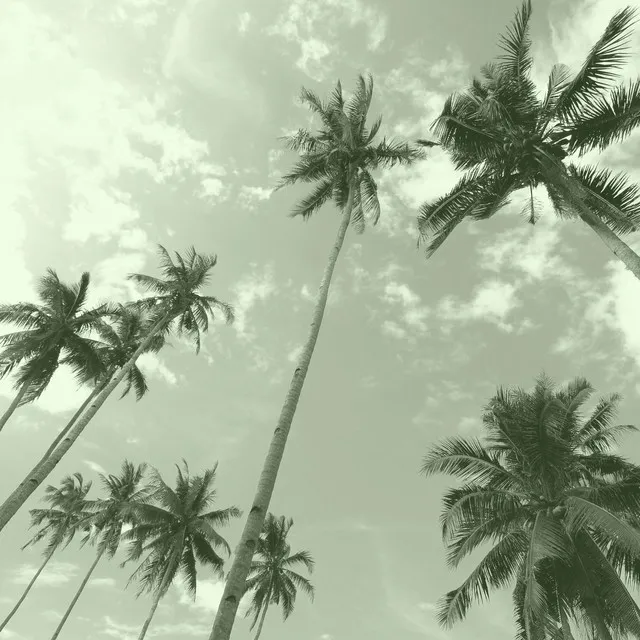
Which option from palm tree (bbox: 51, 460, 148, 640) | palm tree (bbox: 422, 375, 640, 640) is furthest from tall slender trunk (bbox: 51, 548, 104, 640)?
palm tree (bbox: 422, 375, 640, 640)

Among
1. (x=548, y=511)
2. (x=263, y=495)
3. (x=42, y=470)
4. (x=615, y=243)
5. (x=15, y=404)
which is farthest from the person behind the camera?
(x=15, y=404)

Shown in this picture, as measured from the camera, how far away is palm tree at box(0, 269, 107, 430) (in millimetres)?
22359

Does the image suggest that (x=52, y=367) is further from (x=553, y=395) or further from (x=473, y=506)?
(x=553, y=395)

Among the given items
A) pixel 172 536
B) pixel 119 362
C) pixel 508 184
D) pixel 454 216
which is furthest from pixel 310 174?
pixel 172 536

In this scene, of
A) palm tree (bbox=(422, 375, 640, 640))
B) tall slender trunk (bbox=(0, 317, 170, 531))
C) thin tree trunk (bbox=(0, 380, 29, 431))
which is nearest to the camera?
palm tree (bbox=(422, 375, 640, 640))

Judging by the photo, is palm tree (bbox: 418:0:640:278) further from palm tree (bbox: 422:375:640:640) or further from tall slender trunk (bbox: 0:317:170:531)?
tall slender trunk (bbox: 0:317:170:531)

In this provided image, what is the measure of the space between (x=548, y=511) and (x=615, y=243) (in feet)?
30.0

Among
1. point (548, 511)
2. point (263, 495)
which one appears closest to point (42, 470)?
point (263, 495)

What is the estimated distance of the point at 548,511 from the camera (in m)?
14.7

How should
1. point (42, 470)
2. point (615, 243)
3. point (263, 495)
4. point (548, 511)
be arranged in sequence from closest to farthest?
point (263, 495), point (615, 243), point (548, 511), point (42, 470)

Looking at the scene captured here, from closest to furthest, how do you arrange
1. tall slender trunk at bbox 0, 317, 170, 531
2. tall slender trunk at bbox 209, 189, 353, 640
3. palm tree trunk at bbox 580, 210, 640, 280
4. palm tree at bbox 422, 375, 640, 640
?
tall slender trunk at bbox 209, 189, 353, 640, palm tree trunk at bbox 580, 210, 640, 280, palm tree at bbox 422, 375, 640, 640, tall slender trunk at bbox 0, 317, 170, 531

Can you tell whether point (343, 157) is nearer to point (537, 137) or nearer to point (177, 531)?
point (537, 137)

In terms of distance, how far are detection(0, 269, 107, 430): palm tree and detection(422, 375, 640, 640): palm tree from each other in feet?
58.1

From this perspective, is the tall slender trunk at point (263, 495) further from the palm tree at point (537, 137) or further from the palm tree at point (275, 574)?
the palm tree at point (275, 574)
